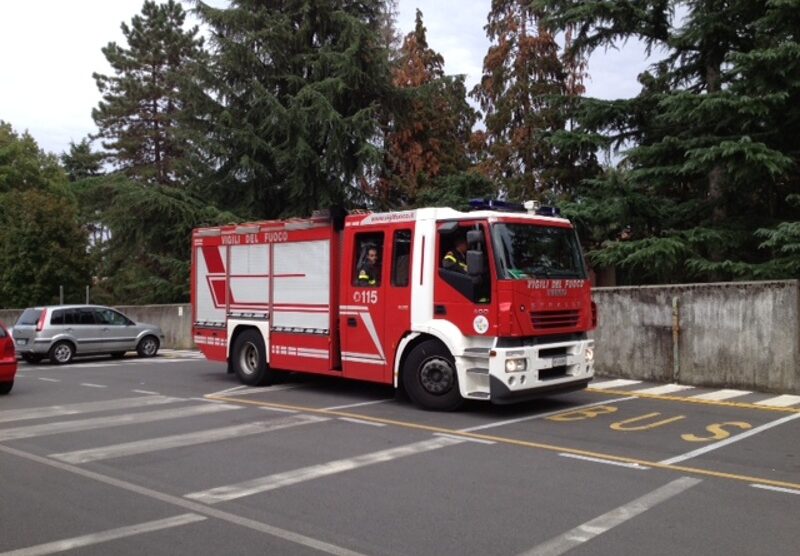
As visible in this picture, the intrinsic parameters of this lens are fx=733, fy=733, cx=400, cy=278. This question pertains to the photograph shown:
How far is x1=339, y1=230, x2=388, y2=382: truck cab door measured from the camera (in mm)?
11141

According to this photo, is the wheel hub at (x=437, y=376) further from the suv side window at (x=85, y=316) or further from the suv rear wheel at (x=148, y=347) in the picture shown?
the suv rear wheel at (x=148, y=347)

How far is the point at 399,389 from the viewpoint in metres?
11.2

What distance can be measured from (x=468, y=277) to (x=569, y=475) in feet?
11.8

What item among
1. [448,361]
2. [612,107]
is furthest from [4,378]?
[612,107]

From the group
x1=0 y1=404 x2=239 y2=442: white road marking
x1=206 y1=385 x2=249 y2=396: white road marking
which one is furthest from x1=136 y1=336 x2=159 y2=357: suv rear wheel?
x1=0 y1=404 x2=239 y2=442: white road marking

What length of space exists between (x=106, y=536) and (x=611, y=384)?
1071cm

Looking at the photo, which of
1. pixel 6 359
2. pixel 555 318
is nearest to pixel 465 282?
pixel 555 318

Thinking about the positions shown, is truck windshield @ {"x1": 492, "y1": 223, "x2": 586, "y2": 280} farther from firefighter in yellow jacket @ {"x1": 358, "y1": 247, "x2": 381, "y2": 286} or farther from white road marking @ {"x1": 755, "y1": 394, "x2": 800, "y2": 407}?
white road marking @ {"x1": 755, "y1": 394, "x2": 800, "y2": 407}

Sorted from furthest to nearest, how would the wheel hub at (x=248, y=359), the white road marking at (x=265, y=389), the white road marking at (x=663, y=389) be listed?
the wheel hub at (x=248, y=359) < the white road marking at (x=663, y=389) < the white road marking at (x=265, y=389)

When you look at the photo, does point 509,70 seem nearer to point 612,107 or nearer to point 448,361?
point 612,107

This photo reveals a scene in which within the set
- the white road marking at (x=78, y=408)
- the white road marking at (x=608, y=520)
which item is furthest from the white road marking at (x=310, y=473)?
the white road marking at (x=78, y=408)

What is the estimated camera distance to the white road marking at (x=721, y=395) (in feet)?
40.1

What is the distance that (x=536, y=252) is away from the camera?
10.3 metres

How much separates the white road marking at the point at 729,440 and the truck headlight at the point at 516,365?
8.01 ft
